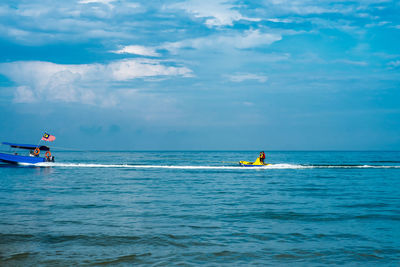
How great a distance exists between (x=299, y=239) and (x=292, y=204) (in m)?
9.78

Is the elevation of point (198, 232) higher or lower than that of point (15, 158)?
lower

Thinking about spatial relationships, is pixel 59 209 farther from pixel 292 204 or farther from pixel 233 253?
pixel 292 204

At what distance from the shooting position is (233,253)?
11.8m

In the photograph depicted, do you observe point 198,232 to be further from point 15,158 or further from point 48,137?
point 15,158

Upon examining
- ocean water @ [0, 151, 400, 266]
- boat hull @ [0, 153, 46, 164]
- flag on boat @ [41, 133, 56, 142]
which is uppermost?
flag on boat @ [41, 133, 56, 142]

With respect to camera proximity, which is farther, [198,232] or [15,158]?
[15,158]

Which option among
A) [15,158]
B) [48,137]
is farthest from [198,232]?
[15,158]

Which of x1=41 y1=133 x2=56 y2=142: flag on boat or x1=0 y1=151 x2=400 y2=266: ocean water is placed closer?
x1=0 y1=151 x2=400 y2=266: ocean water

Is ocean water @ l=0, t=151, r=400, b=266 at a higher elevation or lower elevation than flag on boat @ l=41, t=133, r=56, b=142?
lower

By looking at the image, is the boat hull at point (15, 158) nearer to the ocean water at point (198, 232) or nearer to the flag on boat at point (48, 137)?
the flag on boat at point (48, 137)

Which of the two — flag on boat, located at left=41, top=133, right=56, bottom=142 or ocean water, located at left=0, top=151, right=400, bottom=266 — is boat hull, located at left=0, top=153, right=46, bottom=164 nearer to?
flag on boat, located at left=41, top=133, right=56, bottom=142

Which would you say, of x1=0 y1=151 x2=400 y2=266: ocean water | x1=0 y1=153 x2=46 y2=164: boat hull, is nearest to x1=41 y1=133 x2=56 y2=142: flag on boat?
x1=0 y1=153 x2=46 y2=164: boat hull

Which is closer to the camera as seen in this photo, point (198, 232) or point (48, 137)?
point (198, 232)

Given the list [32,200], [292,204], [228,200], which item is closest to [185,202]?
[228,200]
